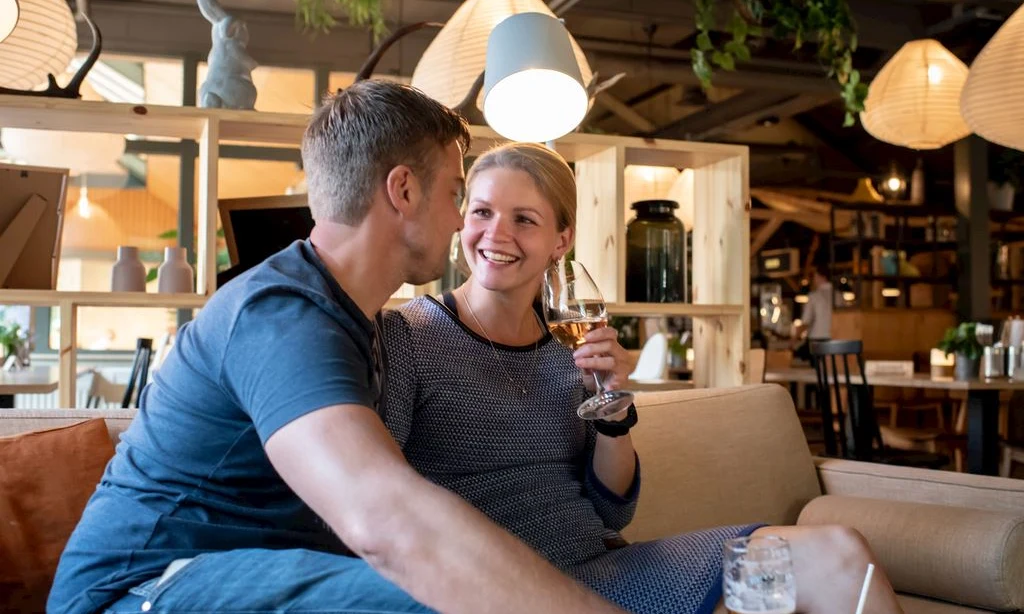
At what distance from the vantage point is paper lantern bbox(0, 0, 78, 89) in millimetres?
3145

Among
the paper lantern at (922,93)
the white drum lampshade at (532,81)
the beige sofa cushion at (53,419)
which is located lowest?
the beige sofa cushion at (53,419)

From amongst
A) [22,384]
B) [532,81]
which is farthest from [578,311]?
[22,384]

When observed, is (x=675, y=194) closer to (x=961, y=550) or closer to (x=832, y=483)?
(x=832, y=483)

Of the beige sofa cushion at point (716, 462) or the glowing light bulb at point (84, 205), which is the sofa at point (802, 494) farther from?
the glowing light bulb at point (84, 205)

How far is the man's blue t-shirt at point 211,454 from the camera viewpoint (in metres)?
1.14

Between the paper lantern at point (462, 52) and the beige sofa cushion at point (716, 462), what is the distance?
129cm

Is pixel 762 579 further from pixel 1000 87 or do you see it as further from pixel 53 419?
pixel 1000 87

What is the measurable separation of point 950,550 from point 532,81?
4.75 ft

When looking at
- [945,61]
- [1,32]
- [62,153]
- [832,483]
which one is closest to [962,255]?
[945,61]

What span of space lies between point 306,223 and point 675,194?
126 inches

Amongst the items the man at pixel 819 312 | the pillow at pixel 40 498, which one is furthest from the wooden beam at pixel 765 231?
the pillow at pixel 40 498

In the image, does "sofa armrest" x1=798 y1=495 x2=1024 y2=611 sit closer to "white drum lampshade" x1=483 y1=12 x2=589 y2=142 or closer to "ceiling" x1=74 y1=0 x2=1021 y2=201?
"white drum lampshade" x1=483 y1=12 x2=589 y2=142

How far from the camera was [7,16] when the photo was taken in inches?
112

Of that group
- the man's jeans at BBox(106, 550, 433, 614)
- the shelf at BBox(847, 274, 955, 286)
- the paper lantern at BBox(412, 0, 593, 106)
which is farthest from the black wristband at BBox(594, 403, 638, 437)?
the shelf at BBox(847, 274, 955, 286)
